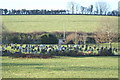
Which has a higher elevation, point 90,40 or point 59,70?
point 59,70

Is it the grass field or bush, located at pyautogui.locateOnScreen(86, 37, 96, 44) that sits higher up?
the grass field

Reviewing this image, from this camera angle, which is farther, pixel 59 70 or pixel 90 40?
pixel 90 40

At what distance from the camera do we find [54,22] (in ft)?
248

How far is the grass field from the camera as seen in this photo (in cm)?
6569

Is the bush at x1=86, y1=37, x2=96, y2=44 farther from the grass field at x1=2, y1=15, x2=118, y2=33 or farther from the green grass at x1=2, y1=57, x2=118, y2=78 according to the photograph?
the green grass at x1=2, y1=57, x2=118, y2=78

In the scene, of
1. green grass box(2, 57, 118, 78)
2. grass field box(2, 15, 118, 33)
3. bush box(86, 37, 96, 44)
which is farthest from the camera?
grass field box(2, 15, 118, 33)

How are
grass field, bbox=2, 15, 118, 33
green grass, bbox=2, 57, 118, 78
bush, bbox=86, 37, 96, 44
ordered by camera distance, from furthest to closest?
grass field, bbox=2, 15, 118, 33, bush, bbox=86, 37, 96, 44, green grass, bbox=2, 57, 118, 78

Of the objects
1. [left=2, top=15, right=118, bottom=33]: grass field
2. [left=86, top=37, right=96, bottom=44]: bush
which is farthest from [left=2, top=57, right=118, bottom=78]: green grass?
[left=2, top=15, right=118, bottom=33]: grass field

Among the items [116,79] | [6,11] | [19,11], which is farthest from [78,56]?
[19,11]

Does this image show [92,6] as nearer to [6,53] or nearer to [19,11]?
[19,11]

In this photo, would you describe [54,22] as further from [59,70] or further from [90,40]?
→ [59,70]

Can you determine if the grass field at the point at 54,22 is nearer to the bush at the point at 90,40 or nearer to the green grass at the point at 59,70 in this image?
the bush at the point at 90,40

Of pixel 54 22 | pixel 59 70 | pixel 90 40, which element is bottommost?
pixel 90 40

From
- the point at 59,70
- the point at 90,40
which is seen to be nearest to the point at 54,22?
the point at 90,40
